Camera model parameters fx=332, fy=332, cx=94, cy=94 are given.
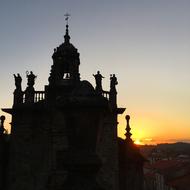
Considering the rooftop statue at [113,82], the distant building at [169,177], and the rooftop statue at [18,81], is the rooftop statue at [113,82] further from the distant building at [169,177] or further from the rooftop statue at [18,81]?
the distant building at [169,177]

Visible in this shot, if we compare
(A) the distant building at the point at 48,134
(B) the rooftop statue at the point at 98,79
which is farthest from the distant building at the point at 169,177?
(B) the rooftop statue at the point at 98,79

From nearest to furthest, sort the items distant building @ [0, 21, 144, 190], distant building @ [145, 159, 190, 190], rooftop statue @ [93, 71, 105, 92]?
distant building @ [0, 21, 144, 190]
rooftop statue @ [93, 71, 105, 92]
distant building @ [145, 159, 190, 190]

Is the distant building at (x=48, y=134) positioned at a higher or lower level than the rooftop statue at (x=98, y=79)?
lower

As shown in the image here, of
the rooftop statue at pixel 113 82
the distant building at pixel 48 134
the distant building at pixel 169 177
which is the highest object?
the rooftop statue at pixel 113 82

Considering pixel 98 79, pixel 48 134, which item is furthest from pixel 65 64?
pixel 48 134

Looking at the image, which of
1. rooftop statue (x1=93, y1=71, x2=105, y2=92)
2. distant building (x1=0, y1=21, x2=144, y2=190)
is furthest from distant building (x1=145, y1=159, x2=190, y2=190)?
rooftop statue (x1=93, y1=71, x2=105, y2=92)

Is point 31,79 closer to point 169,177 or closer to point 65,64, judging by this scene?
point 65,64

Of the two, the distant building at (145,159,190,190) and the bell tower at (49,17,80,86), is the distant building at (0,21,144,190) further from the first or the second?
the distant building at (145,159,190,190)

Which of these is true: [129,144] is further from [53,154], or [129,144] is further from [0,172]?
[0,172]

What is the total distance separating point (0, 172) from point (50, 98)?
201 inches

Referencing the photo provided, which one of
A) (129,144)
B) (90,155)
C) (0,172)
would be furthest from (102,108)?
(129,144)

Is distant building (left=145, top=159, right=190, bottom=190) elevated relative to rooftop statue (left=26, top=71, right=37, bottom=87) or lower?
lower

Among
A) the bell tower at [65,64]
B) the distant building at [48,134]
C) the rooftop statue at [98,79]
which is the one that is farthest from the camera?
the bell tower at [65,64]

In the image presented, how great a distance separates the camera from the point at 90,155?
438cm
